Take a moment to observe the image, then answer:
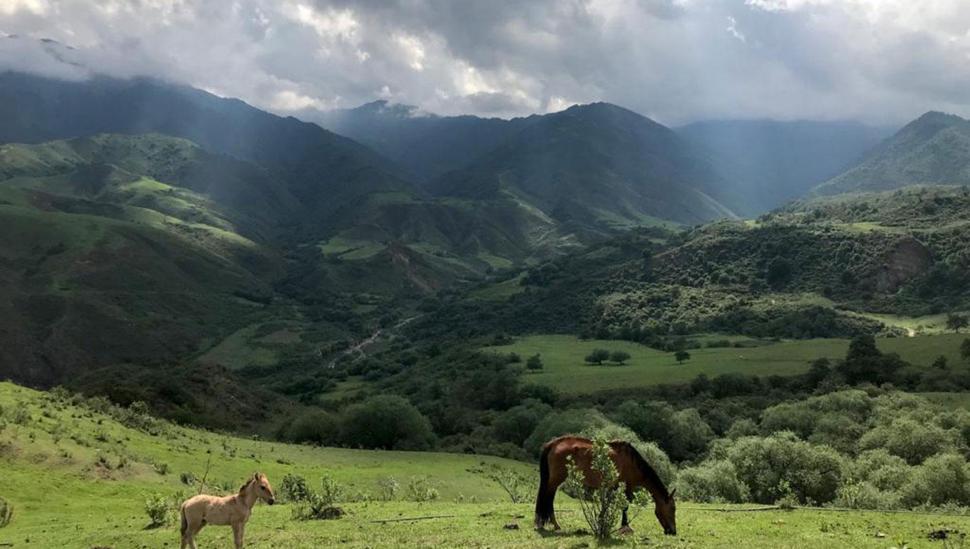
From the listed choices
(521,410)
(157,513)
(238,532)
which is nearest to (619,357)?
(521,410)

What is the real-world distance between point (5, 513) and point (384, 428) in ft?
172

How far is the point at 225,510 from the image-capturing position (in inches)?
692

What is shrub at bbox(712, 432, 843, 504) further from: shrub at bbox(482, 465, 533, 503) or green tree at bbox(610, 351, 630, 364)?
green tree at bbox(610, 351, 630, 364)

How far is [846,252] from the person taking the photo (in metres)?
189

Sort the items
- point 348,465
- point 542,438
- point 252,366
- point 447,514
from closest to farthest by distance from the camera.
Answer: point 447,514, point 348,465, point 542,438, point 252,366

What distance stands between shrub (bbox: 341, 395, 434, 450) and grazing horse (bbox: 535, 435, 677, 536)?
59.8 metres

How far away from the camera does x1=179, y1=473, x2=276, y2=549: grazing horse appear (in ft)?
57.5

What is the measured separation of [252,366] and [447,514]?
161 meters

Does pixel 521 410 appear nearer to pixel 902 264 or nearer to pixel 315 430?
pixel 315 430

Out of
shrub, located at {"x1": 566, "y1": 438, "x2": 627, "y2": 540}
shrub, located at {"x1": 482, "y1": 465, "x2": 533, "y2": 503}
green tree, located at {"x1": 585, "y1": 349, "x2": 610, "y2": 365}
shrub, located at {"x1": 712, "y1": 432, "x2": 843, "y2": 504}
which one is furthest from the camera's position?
green tree, located at {"x1": 585, "y1": 349, "x2": 610, "y2": 365}

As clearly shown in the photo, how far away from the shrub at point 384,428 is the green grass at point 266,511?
77.9 feet

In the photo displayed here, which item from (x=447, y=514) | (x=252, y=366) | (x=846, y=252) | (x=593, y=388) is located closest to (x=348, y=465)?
(x=447, y=514)

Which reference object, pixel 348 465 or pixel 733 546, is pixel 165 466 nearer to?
pixel 348 465

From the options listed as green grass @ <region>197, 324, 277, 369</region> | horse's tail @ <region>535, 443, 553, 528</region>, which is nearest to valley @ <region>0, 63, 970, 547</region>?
horse's tail @ <region>535, 443, 553, 528</region>
